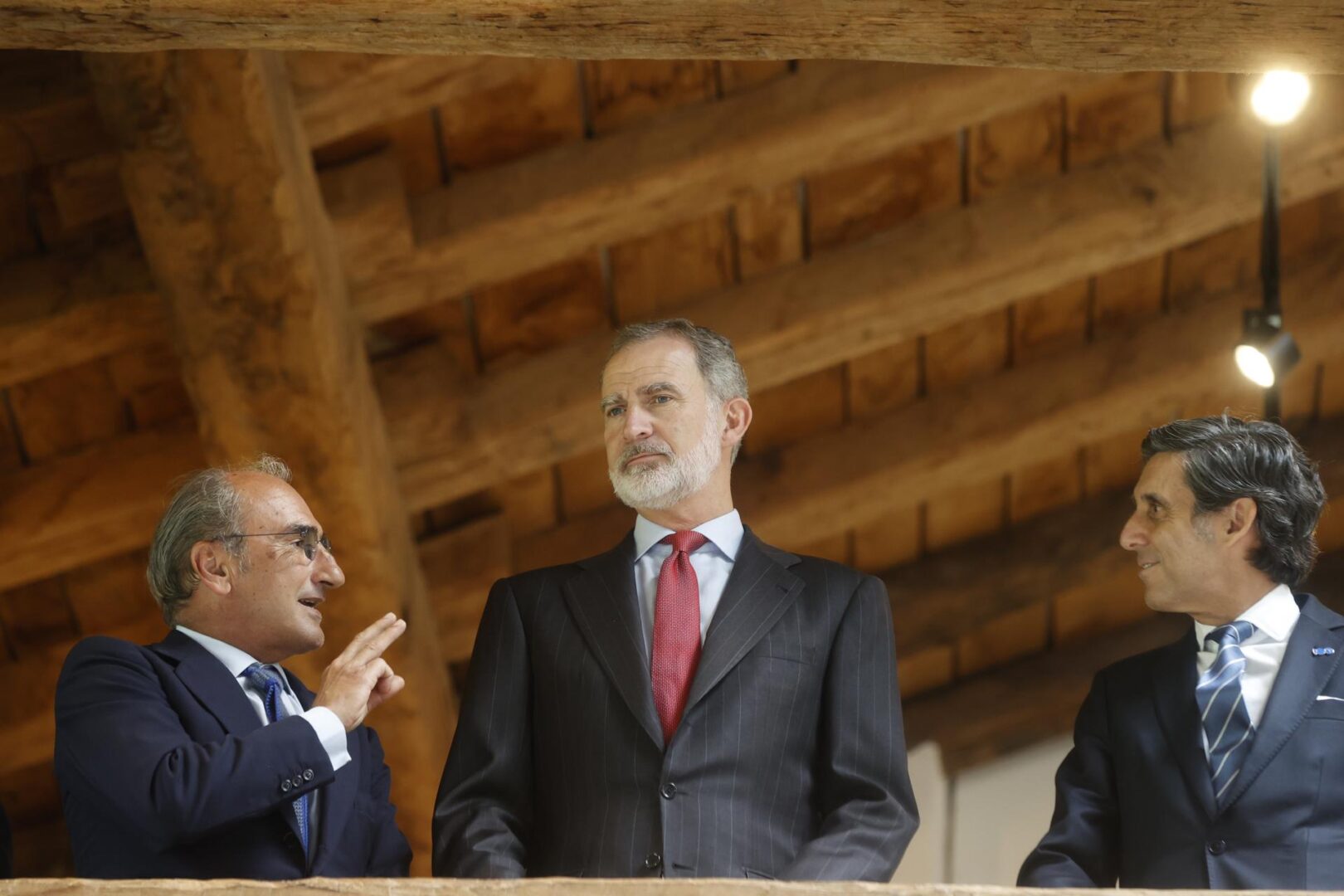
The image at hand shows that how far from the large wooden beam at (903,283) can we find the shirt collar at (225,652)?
122 centimetres

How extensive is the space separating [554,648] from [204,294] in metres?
0.98

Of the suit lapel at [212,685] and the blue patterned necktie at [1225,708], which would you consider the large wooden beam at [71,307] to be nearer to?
the suit lapel at [212,685]

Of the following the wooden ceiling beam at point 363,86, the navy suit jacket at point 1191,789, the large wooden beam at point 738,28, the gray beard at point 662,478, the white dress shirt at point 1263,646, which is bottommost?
the navy suit jacket at point 1191,789

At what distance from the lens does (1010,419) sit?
3934mm

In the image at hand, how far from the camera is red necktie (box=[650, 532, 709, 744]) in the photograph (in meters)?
2.11

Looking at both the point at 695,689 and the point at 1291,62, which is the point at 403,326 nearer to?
the point at 695,689

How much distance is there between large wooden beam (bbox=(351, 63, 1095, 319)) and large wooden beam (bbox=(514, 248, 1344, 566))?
2.90 feet

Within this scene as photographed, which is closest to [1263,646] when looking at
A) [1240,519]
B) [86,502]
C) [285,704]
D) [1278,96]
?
[1240,519]

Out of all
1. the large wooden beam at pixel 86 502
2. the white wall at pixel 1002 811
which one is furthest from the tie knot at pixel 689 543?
the white wall at pixel 1002 811

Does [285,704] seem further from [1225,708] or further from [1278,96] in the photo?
[1278,96]

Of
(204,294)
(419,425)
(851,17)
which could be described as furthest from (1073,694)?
(851,17)

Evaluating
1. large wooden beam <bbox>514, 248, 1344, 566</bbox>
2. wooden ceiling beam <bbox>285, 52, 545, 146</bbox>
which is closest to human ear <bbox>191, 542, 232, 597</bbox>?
wooden ceiling beam <bbox>285, 52, 545, 146</bbox>

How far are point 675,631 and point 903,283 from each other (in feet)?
4.80

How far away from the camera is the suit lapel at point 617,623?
2096 millimetres
